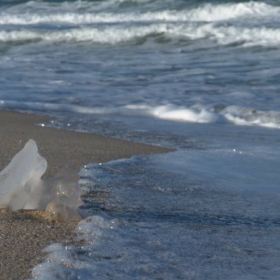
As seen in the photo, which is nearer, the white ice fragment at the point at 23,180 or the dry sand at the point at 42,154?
the dry sand at the point at 42,154

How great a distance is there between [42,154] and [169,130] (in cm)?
151

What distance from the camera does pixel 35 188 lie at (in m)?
2.86

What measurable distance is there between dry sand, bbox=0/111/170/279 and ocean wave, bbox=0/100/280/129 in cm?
52

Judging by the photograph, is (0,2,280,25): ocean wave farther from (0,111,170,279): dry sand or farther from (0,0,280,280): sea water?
(0,111,170,279): dry sand

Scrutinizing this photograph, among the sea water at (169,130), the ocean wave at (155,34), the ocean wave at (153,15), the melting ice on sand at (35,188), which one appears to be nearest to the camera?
the sea water at (169,130)

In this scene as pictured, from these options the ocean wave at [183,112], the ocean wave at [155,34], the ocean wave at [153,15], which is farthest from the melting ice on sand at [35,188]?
the ocean wave at [153,15]

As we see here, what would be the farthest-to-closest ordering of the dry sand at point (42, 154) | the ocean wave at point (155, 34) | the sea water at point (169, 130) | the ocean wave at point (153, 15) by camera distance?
the ocean wave at point (153, 15) < the ocean wave at point (155, 34) < the sea water at point (169, 130) < the dry sand at point (42, 154)

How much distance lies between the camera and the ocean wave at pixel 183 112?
5.99 m

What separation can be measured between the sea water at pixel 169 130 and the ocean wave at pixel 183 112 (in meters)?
0.01

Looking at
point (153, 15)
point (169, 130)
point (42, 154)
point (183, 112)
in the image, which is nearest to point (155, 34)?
point (153, 15)

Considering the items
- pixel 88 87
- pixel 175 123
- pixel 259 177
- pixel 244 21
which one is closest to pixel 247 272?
pixel 259 177

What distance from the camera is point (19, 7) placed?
20797 millimetres

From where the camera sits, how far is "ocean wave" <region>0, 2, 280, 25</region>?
52.1ft

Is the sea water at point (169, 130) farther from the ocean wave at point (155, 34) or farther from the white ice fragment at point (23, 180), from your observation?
the white ice fragment at point (23, 180)
